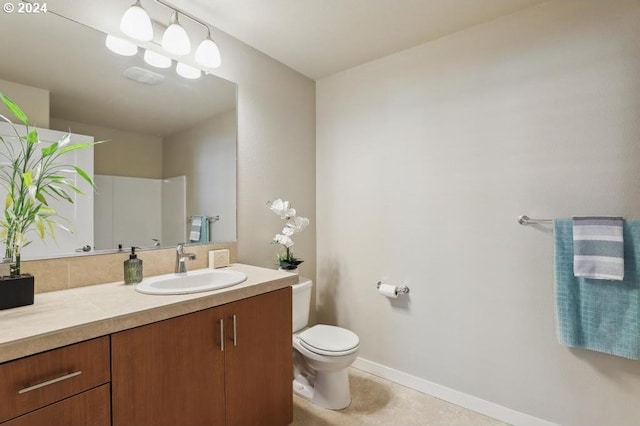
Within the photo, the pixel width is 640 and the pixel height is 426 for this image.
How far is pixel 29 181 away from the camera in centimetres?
108

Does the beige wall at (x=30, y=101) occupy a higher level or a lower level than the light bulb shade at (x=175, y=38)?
lower

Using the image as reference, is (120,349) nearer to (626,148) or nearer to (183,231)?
(183,231)

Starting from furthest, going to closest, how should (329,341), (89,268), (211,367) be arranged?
(329,341) < (89,268) < (211,367)

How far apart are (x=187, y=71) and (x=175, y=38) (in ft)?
0.70

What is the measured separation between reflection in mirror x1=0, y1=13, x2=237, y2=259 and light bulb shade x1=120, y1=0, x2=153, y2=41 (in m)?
0.11

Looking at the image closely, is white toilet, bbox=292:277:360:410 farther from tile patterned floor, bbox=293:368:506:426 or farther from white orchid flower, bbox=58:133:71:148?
white orchid flower, bbox=58:133:71:148

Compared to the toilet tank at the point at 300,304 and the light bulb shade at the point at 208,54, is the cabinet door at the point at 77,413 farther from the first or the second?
the light bulb shade at the point at 208,54

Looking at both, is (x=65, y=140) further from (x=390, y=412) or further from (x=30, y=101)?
(x=390, y=412)

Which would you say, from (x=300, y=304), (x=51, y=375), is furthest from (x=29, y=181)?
(x=300, y=304)

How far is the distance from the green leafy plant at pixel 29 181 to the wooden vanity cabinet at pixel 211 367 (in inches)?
22.1

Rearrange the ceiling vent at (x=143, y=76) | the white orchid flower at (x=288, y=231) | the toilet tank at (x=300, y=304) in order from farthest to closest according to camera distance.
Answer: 1. the white orchid flower at (x=288, y=231)
2. the toilet tank at (x=300, y=304)
3. the ceiling vent at (x=143, y=76)

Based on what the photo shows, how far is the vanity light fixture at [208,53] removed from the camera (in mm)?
1732

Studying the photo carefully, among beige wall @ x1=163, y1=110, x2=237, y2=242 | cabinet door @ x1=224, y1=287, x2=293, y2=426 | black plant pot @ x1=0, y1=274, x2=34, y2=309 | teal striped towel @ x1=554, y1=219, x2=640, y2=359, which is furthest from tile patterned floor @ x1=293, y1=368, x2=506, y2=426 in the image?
black plant pot @ x1=0, y1=274, x2=34, y2=309

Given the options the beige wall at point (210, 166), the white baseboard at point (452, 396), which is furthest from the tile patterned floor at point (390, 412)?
the beige wall at point (210, 166)
